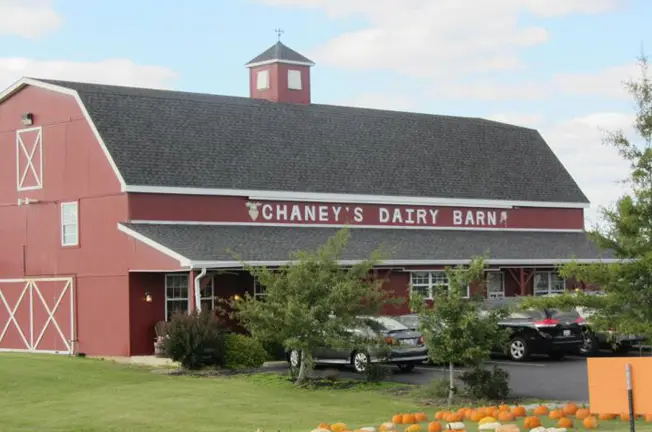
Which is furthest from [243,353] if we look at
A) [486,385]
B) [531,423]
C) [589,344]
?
[531,423]

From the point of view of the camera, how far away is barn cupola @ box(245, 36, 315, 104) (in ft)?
140

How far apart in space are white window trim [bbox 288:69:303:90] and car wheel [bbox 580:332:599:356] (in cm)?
1703

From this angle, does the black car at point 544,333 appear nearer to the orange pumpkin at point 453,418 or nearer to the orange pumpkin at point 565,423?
the orange pumpkin at point 453,418

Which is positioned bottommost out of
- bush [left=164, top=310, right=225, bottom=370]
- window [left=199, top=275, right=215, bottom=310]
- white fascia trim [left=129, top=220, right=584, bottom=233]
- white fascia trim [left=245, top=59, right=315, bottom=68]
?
bush [left=164, top=310, right=225, bottom=370]

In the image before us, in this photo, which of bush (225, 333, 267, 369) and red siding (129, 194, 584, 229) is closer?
bush (225, 333, 267, 369)

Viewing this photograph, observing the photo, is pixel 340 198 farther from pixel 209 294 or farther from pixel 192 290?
pixel 192 290

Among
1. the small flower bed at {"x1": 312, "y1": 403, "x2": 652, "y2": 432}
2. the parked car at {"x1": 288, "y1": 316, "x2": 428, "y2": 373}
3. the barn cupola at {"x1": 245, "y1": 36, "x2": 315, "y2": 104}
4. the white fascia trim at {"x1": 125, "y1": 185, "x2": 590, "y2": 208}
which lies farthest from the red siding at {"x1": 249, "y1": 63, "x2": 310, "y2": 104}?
the small flower bed at {"x1": 312, "y1": 403, "x2": 652, "y2": 432}

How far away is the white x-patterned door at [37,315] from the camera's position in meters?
33.9

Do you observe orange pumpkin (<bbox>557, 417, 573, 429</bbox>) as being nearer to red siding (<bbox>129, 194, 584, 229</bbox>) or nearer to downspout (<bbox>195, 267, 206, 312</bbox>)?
downspout (<bbox>195, 267, 206, 312</bbox>)

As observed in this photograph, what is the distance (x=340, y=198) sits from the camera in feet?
125

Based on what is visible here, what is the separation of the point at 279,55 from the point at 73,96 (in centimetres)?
1084

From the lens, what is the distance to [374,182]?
39.6 metres

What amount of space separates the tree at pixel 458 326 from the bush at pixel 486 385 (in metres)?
0.22

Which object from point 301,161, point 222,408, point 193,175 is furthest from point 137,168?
point 222,408
